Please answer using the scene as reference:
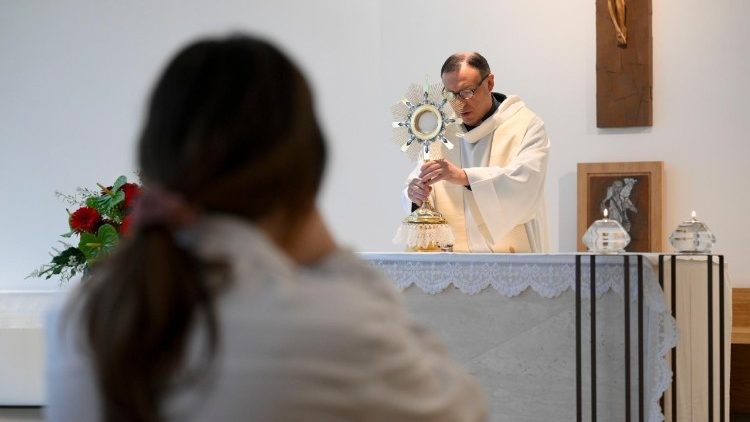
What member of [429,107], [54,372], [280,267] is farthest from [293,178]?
[429,107]

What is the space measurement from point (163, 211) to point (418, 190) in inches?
141

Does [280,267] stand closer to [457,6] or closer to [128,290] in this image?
[128,290]

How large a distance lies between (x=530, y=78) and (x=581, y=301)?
2.67m

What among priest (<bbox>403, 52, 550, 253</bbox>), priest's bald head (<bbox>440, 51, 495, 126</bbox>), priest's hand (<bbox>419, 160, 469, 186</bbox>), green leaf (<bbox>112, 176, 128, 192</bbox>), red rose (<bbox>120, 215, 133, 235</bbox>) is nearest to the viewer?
red rose (<bbox>120, 215, 133, 235</bbox>)

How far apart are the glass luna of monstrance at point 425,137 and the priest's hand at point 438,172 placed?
13 centimetres

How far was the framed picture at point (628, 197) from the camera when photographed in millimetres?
6141

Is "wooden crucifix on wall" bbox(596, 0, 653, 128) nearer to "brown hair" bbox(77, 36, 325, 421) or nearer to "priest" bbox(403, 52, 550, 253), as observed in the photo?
"priest" bbox(403, 52, 550, 253)

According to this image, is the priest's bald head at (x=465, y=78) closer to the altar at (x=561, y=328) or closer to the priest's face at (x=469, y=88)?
the priest's face at (x=469, y=88)

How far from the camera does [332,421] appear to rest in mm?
1074

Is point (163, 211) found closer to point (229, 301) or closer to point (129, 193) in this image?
point (229, 301)

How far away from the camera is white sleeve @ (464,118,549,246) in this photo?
4.71 metres

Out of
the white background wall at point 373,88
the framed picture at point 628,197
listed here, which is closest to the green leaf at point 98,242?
the white background wall at point 373,88

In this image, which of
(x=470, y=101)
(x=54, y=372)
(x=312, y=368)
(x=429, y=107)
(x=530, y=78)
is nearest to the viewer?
(x=312, y=368)

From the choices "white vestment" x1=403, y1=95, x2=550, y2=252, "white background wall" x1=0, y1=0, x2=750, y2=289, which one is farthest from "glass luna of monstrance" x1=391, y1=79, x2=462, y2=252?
"white background wall" x1=0, y1=0, x2=750, y2=289
